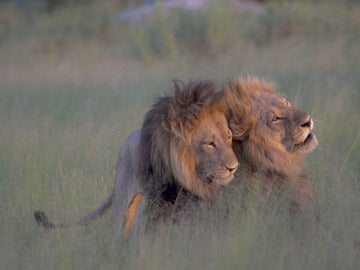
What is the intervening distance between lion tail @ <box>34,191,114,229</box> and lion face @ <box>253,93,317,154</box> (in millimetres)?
938

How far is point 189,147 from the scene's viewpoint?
412 cm

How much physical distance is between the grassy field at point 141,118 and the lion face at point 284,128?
14.3 inches

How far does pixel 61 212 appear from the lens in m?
4.81

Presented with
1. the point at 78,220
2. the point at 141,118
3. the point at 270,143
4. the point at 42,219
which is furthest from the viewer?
the point at 141,118

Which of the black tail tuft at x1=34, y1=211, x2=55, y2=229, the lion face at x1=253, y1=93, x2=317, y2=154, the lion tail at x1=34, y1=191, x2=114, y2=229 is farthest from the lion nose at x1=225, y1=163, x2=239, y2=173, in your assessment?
the black tail tuft at x1=34, y1=211, x2=55, y2=229

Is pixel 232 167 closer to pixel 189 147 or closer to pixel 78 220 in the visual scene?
pixel 189 147

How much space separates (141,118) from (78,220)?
2410 millimetres

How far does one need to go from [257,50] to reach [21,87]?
3626 millimetres

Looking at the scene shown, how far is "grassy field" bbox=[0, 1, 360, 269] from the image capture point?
3932mm

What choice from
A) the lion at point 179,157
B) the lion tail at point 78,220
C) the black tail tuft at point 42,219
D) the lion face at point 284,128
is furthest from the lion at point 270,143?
the black tail tuft at point 42,219

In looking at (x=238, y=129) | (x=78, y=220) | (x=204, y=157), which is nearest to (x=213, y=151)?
(x=204, y=157)

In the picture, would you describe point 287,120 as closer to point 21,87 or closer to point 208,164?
point 208,164

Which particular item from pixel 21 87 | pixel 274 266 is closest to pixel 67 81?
pixel 21 87

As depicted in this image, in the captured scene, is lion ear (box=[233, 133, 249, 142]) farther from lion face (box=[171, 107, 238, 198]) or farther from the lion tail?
the lion tail
